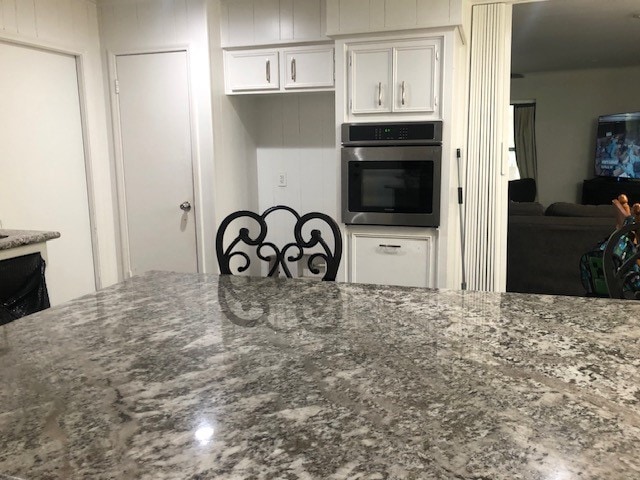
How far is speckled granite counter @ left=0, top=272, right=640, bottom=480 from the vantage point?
2.24ft

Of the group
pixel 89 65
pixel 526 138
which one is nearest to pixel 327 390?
pixel 89 65

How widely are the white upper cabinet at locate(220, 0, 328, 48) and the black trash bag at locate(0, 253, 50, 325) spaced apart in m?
1.95

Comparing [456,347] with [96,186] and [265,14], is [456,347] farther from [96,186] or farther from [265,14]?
[96,186]

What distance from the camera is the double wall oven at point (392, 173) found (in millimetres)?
3049

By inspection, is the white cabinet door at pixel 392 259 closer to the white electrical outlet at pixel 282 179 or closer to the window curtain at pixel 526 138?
the white electrical outlet at pixel 282 179

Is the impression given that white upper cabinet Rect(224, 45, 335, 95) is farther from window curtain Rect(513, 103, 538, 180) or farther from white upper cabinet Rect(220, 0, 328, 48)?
window curtain Rect(513, 103, 538, 180)

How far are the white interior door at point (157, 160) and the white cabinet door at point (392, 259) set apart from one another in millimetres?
1243

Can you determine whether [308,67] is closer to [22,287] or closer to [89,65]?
[89,65]

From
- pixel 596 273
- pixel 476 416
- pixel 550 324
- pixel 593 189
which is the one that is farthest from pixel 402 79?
pixel 593 189

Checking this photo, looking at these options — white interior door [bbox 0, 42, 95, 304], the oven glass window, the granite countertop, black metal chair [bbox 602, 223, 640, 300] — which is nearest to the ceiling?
the oven glass window

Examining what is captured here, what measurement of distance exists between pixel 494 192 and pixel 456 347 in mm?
2705

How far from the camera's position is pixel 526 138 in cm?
793

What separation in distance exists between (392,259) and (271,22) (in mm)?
1746

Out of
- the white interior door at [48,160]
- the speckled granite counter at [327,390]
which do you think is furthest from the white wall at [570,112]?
the speckled granite counter at [327,390]
